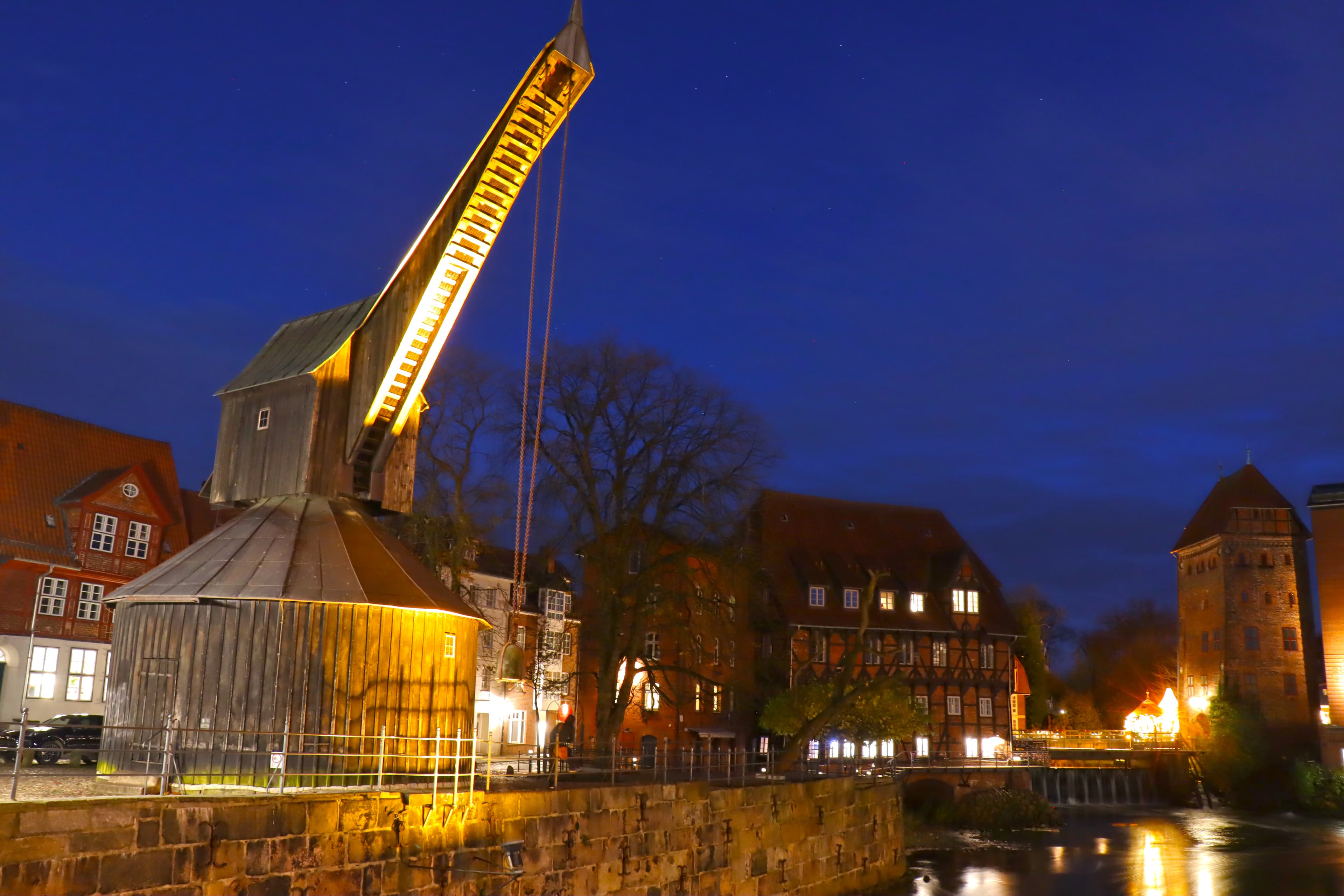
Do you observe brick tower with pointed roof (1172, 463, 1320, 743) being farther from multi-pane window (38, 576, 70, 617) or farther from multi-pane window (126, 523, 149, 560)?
multi-pane window (38, 576, 70, 617)

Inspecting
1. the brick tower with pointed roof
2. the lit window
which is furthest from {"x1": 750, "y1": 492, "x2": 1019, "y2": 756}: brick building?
the brick tower with pointed roof

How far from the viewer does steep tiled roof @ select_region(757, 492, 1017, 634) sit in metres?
50.6

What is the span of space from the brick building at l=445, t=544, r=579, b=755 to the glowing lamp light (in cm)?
3120

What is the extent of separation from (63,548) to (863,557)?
33685 millimetres

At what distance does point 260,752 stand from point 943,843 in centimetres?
2915

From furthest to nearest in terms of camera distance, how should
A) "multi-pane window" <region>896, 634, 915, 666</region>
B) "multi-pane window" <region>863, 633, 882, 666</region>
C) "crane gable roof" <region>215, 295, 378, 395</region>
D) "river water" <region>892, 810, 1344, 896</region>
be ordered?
"multi-pane window" <region>896, 634, 915, 666</region>, "multi-pane window" <region>863, 633, 882, 666</region>, "river water" <region>892, 810, 1344, 896</region>, "crane gable roof" <region>215, 295, 378, 395</region>

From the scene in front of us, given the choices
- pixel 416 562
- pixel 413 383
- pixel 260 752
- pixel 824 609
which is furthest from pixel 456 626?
pixel 824 609

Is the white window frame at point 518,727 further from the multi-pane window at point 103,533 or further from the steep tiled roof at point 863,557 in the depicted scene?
the multi-pane window at point 103,533

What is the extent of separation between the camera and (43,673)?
30641mm

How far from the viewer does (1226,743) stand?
175 ft

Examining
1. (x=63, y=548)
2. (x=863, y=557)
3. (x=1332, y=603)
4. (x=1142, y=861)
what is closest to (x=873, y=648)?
(x=863, y=557)

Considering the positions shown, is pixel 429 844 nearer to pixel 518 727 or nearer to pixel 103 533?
pixel 103 533

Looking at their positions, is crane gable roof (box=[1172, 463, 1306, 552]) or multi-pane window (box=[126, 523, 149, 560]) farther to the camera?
crane gable roof (box=[1172, 463, 1306, 552])

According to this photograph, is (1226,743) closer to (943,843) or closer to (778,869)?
(943,843)
